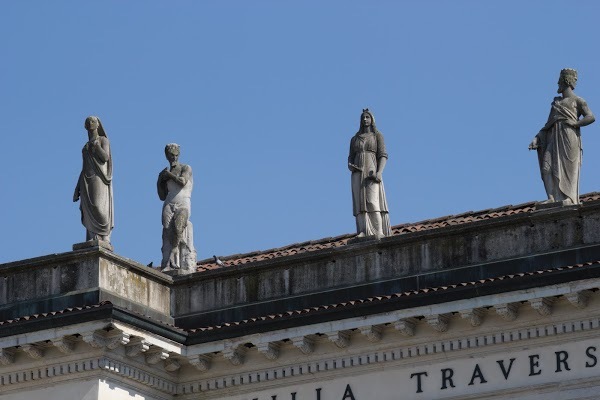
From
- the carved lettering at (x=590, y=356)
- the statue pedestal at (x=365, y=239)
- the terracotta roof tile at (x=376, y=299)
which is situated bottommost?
the carved lettering at (x=590, y=356)

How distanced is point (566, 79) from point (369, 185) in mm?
3685

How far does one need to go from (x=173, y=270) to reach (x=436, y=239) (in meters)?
4.95

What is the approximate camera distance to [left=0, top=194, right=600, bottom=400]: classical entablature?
117ft

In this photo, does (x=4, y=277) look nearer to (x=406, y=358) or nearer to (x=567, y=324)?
(x=406, y=358)

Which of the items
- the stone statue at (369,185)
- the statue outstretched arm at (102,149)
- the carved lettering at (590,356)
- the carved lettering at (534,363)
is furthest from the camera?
the statue outstretched arm at (102,149)

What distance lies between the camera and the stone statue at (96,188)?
38438 millimetres

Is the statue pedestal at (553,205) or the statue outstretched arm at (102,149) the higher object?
the statue outstretched arm at (102,149)

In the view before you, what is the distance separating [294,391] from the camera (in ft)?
123

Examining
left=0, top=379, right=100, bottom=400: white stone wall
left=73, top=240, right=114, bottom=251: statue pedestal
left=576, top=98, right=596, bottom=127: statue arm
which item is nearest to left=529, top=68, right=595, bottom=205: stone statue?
A: left=576, top=98, right=596, bottom=127: statue arm

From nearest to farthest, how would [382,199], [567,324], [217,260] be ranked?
[567,324], [382,199], [217,260]

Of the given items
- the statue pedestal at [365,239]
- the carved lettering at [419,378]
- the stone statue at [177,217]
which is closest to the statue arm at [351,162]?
the statue pedestal at [365,239]

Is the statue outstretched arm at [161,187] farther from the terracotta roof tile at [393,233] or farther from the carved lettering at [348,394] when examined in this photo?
the carved lettering at [348,394]

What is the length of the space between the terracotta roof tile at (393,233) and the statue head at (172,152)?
2028 millimetres

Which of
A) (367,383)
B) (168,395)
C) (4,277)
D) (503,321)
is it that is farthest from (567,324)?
(4,277)
